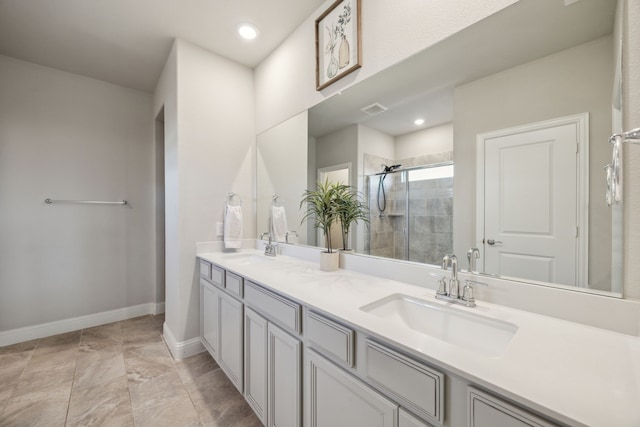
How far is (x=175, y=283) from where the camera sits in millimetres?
2170

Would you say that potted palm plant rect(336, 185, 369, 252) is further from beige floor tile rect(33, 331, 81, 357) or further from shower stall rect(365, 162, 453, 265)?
beige floor tile rect(33, 331, 81, 357)

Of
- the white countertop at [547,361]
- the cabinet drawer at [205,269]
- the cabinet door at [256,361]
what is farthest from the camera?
the cabinet drawer at [205,269]

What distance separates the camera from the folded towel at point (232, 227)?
7.47 ft

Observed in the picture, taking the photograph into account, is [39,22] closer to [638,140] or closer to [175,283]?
[175,283]

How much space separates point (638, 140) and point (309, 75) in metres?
1.72

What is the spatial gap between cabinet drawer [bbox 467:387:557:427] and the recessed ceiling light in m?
2.45

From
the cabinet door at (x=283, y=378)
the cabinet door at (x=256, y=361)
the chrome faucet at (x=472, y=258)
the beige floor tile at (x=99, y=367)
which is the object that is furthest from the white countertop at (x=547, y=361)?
the beige floor tile at (x=99, y=367)

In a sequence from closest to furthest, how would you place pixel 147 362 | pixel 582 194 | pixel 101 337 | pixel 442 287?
pixel 582 194 < pixel 442 287 < pixel 147 362 < pixel 101 337

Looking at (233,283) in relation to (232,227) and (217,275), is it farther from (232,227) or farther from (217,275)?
(232,227)

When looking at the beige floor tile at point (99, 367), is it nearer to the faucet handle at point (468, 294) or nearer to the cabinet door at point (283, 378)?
the cabinet door at point (283, 378)

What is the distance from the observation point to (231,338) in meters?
1.61

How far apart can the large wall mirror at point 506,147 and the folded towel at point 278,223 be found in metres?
0.84

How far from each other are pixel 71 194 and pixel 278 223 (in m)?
2.17

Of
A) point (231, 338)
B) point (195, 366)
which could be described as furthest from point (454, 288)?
point (195, 366)
